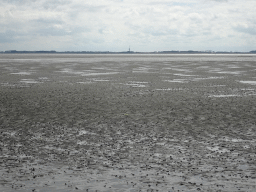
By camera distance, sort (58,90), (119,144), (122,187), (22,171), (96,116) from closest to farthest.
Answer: (122,187) → (22,171) → (119,144) → (96,116) → (58,90)

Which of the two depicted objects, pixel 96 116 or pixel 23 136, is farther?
pixel 96 116

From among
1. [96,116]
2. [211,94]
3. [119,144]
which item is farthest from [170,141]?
[211,94]

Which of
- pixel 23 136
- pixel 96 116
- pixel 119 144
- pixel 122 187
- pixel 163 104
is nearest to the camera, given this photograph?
pixel 122 187

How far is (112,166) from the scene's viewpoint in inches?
333

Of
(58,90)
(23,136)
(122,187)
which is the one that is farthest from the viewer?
(58,90)

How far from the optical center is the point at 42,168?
329 inches

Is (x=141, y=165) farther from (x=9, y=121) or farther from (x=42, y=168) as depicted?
(x=9, y=121)

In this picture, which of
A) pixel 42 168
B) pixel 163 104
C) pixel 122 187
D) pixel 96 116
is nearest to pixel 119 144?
pixel 42 168

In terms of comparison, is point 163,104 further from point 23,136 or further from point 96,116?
point 23,136

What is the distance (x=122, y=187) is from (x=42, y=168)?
223 centimetres

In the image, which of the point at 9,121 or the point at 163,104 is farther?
the point at 163,104

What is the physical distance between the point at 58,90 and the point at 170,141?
1585 centimetres

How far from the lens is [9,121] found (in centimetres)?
1438

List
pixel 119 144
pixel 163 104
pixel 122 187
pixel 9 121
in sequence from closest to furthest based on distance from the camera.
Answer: pixel 122 187 → pixel 119 144 → pixel 9 121 → pixel 163 104
